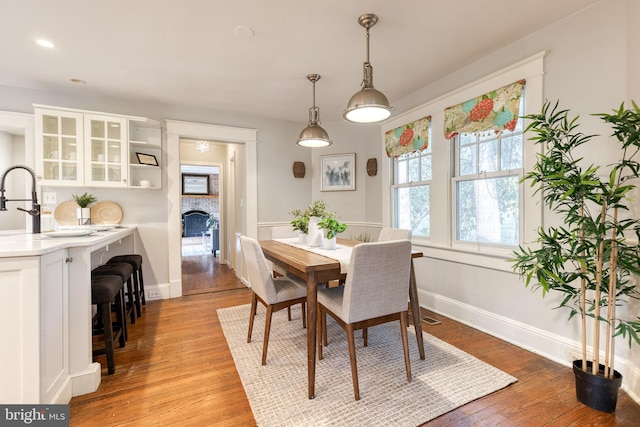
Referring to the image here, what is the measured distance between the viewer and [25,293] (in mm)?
1363

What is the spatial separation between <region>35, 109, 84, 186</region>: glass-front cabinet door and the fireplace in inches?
239

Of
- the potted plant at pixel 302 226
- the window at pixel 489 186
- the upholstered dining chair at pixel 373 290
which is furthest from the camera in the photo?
the potted plant at pixel 302 226

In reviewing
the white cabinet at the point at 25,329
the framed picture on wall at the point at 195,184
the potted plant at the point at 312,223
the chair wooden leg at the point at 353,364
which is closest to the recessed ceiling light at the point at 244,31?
the potted plant at the point at 312,223

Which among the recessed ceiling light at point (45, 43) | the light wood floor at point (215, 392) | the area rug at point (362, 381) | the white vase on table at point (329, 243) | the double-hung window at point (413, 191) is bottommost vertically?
the light wood floor at point (215, 392)

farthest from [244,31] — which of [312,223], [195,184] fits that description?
[195,184]

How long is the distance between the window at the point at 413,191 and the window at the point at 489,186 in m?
0.41

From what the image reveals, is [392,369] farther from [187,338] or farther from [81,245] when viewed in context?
[81,245]

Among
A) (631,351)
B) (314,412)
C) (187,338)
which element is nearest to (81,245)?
(187,338)

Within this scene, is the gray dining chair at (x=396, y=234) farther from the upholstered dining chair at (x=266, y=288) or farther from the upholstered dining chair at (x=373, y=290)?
the upholstered dining chair at (x=266, y=288)

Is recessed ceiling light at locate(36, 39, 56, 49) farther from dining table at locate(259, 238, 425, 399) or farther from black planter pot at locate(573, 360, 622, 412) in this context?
black planter pot at locate(573, 360, 622, 412)

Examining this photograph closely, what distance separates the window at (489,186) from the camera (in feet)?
7.87

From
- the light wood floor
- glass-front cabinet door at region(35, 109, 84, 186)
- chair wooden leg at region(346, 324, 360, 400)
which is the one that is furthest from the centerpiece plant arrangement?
glass-front cabinet door at region(35, 109, 84, 186)

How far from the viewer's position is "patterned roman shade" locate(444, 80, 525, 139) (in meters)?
2.30

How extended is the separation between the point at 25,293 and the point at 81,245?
392 millimetres
